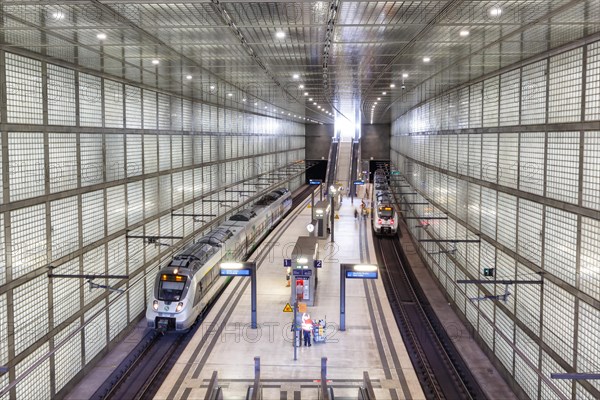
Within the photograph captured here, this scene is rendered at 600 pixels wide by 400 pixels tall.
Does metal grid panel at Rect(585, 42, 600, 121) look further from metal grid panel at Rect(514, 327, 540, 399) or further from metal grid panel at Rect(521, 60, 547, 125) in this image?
metal grid panel at Rect(514, 327, 540, 399)

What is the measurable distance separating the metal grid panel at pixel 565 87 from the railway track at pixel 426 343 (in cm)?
801

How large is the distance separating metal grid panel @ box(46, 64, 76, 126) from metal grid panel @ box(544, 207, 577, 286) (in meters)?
12.9

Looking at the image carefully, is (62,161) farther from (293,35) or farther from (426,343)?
(426,343)

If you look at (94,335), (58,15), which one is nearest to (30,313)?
(94,335)

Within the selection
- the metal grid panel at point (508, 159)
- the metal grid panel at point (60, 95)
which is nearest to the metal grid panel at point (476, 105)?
the metal grid panel at point (508, 159)

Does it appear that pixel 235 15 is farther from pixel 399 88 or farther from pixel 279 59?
pixel 399 88

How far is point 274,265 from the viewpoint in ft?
98.0

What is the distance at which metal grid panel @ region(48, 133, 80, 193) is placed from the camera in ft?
50.2

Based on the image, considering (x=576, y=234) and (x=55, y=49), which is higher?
(x=55, y=49)

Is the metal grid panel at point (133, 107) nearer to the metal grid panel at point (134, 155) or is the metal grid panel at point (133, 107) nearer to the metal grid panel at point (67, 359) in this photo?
the metal grid panel at point (134, 155)

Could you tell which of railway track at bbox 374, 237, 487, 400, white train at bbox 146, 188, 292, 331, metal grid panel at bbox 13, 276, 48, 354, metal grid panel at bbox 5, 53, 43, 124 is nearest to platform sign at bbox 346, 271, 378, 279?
railway track at bbox 374, 237, 487, 400

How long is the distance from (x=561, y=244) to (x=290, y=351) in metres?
8.96

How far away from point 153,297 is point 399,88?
16395 millimetres

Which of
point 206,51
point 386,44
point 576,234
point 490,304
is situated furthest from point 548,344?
point 206,51
